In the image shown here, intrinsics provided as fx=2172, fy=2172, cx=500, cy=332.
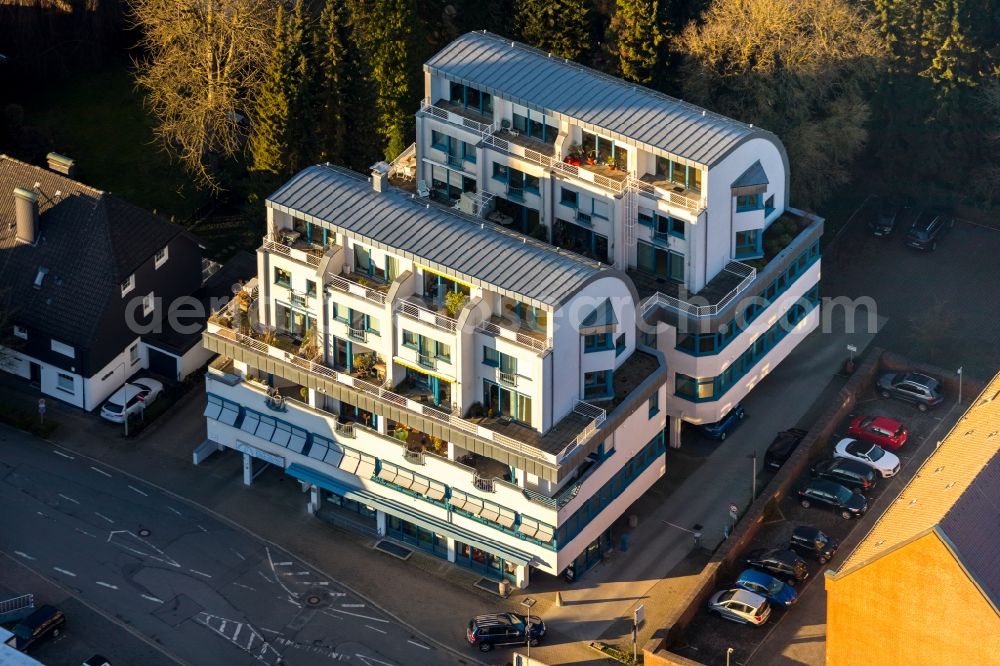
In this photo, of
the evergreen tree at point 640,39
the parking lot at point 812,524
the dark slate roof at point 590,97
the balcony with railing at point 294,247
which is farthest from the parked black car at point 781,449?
the balcony with railing at point 294,247

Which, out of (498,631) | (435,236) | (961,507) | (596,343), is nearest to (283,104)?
(435,236)

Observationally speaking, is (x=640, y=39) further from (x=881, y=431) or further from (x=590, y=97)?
(x=881, y=431)

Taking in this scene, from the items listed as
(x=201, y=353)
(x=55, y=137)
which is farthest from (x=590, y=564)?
(x=55, y=137)

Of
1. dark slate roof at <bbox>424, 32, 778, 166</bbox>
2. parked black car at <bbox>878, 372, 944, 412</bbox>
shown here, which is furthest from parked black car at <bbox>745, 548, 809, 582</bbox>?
dark slate roof at <bbox>424, 32, 778, 166</bbox>

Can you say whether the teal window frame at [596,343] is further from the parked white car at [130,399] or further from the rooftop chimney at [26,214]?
the rooftop chimney at [26,214]

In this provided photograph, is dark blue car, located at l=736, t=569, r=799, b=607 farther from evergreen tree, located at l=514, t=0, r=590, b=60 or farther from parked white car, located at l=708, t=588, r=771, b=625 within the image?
evergreen tree, located at l=514, t=0, r=590, b=60

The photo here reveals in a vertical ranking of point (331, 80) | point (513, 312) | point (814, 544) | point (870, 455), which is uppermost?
point (331, 80)
